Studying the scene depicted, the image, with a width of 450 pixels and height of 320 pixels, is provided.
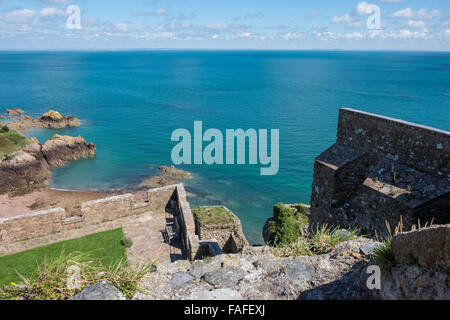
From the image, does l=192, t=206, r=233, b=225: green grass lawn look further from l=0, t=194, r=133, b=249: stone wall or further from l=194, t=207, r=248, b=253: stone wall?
l=0, t=194, r=133, b=249: stone wall

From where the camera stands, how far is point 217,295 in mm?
4203

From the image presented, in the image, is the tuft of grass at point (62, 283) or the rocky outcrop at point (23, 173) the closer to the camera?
the tuft of grass at point (62, 283)

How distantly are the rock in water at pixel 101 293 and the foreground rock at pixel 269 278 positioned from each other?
314mm

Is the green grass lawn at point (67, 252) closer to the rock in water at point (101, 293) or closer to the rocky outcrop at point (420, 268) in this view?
the rock in water at point (101, 293)

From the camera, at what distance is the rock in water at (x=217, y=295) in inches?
164

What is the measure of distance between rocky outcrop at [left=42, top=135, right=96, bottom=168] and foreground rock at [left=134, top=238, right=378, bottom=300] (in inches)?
1694

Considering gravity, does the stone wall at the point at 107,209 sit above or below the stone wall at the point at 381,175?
below

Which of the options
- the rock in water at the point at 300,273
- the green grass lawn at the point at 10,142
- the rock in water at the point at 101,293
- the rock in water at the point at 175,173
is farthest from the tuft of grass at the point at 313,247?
the green grass lawn at the point at 10,142

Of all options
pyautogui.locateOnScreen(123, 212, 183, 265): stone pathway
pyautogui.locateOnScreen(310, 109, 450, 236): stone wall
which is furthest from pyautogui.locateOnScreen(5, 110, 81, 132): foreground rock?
pyautogui.locateOnScreen(310, 109, 450, 236): stone wall
